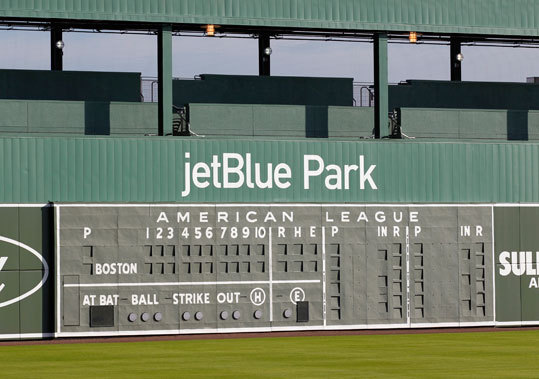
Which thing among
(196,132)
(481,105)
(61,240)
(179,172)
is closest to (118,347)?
(61,240)

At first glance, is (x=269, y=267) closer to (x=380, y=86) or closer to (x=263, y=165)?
(x=263, y=165)

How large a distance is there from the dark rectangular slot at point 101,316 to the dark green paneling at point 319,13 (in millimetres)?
7255

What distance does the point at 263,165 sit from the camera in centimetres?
3319

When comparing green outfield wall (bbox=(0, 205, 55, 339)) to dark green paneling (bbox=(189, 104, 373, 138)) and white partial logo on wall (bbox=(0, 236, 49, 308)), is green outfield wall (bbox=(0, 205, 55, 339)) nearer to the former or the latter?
white partial logo on wall (bbox=(0, 236, 49, 308))

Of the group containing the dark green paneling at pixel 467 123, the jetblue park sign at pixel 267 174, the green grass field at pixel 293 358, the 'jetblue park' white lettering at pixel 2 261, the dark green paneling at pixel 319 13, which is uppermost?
the dark green paneling at pixel 319 13

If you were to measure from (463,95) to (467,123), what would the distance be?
4236 mm

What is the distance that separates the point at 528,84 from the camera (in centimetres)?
4197

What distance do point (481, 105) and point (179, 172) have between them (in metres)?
12.9

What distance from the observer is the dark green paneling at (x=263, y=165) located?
31.5 metres

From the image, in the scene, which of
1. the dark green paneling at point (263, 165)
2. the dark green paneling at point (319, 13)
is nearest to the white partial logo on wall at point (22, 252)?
the dark green paneling at point (263, 165)

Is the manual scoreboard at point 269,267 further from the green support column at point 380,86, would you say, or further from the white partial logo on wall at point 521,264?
the green support column at point 380,86

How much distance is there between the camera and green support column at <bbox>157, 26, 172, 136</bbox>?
33312 millimetres

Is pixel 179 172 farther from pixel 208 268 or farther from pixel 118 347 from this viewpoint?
pixel 118 347

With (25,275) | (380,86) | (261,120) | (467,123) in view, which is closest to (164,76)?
(261,120)
